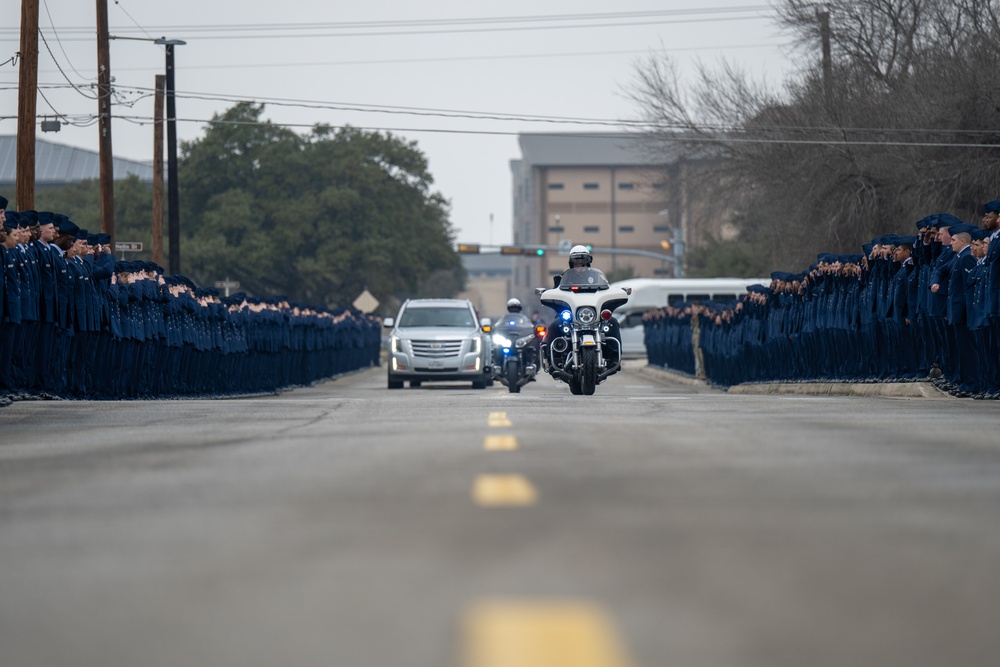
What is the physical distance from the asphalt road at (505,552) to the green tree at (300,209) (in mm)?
78281

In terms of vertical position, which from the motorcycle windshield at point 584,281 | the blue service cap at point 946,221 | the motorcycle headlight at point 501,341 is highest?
the blue service cap at point 946,221

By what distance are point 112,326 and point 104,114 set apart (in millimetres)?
20228

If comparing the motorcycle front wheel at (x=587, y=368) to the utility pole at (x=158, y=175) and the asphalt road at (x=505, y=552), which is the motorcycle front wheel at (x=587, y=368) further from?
the utility pole at (x=158, y=175)

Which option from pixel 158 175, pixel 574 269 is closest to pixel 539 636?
pixel 574 269

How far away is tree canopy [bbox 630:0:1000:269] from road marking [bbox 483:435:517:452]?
3044 centimetres

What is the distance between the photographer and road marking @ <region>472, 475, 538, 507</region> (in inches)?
262

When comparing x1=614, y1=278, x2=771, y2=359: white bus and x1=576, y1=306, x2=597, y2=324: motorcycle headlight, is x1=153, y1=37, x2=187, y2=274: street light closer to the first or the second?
x1=614, y1=278, x2=771, y2=359: white bus

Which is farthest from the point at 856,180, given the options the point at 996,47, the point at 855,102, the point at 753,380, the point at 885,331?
the point at 885,331

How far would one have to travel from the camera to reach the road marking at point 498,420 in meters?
11.9

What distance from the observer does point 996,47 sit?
38281 mm

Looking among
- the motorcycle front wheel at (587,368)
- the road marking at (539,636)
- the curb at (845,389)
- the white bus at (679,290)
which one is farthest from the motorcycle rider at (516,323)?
the white bus at (679,290)

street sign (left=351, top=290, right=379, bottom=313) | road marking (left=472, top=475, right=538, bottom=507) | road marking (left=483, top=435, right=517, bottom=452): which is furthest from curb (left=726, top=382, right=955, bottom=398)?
street sign (left=351, top=290, right=379, bottom=313)

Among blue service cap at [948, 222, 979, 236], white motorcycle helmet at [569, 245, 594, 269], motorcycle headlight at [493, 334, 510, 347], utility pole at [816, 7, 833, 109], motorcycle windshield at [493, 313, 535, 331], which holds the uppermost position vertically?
utility pole at [816, 7, 833, 109]

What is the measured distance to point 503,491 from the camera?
704 centimetres
